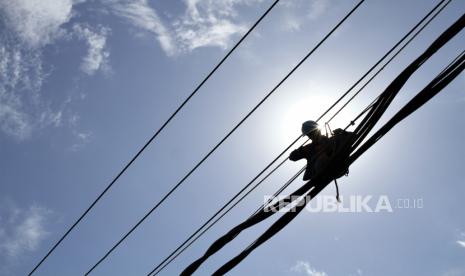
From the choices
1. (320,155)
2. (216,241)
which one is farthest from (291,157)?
(216,241)

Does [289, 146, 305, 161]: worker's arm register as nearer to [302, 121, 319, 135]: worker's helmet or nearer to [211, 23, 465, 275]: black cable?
[302, 121, 319, 135]: worker's helmet

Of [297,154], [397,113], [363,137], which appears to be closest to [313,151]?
[297,154]

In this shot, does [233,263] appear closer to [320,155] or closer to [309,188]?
[309,188]

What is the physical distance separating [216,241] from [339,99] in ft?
7.51

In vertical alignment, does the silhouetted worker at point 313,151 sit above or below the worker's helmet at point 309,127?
below

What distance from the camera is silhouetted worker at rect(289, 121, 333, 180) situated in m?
5.44

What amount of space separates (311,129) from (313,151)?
12.2 inches

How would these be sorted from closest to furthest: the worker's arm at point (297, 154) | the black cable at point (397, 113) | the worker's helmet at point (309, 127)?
the black cable at point (397, 113) → the worker's helmet at point (309, 127) → the worker's arm at point (297, 154)

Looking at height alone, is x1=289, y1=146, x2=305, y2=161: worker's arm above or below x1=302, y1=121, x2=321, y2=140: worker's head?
below

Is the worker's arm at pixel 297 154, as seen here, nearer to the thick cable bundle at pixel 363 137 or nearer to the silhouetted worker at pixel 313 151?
the silhouetted worker at pixel 313 151

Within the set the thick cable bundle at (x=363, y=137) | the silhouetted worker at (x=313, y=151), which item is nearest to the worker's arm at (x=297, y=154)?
the silhouetted worker at (x=313, y=151)

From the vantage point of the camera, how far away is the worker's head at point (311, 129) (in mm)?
5871

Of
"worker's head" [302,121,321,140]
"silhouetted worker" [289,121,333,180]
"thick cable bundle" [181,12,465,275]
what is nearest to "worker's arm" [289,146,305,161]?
"silhouetted worker" [289,121,333,180]

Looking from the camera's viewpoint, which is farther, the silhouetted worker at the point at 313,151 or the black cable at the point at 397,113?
the silhouetted worker at the point at 313,151
